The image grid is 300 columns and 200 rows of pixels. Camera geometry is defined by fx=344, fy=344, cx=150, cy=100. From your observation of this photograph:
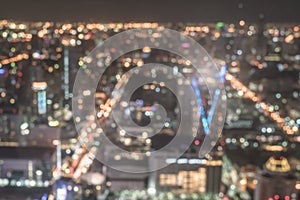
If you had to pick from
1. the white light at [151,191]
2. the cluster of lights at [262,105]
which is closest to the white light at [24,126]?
the white light at [151,191]

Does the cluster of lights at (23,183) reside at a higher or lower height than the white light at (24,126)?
lower

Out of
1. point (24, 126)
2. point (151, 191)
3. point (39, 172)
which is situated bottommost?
point (151, 191)

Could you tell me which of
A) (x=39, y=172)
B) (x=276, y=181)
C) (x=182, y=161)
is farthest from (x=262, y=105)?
(x=39, y=172)

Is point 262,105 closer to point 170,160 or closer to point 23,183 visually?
point 170,160

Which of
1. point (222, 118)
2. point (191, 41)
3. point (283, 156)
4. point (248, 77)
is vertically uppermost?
point (191, 41)

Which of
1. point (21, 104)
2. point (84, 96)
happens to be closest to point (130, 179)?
point (84, 96)

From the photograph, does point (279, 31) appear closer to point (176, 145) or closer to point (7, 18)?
point (176, 145)

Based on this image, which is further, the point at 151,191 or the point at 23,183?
the point at 151,191

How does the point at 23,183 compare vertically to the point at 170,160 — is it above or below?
below

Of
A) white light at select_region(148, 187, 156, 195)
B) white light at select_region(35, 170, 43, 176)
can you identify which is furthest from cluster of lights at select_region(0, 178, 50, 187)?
white light at select_region(148, 187, 156, 195)

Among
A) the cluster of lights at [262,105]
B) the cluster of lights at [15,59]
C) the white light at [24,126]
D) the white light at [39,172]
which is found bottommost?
the white light at [39,172]

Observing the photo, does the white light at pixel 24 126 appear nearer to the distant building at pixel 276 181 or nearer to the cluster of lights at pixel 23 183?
the cluster of lights at pixel 23 183
